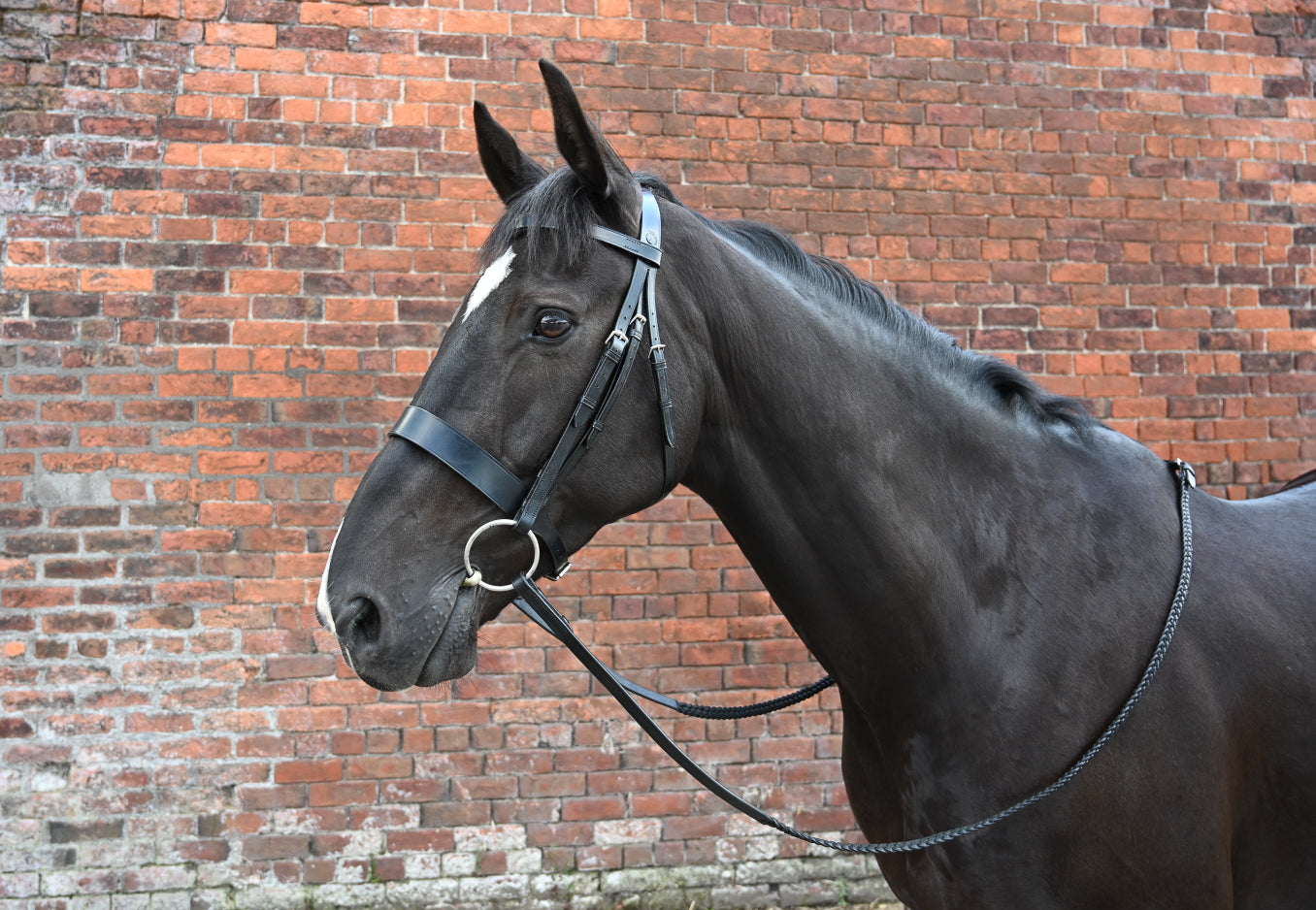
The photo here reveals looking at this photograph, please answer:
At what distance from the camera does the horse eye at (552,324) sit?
63.5 inches

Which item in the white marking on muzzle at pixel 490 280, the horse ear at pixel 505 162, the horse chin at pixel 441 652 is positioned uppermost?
the horse ear at pixel 505 162

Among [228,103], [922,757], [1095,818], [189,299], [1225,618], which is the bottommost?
[1095,818]

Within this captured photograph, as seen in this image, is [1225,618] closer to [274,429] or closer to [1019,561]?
[1019,561]

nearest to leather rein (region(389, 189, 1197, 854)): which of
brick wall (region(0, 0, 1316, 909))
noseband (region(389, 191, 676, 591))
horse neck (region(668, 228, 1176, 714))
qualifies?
noseband (region(389, 191, 676, 591))

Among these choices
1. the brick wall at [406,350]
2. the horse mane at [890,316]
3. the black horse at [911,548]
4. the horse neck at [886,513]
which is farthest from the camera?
the brick wall at [406,350]

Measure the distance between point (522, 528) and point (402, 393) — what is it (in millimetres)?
2251

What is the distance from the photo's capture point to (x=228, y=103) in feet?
11.7

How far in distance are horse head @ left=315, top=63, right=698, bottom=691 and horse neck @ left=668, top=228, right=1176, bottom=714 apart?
177 mm

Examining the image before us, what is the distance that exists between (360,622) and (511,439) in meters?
0.41

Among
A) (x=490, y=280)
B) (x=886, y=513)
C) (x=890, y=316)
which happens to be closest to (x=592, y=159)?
(x=490, y=280)

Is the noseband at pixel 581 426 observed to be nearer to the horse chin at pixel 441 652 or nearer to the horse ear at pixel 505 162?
the horse chin at pixel 441 652

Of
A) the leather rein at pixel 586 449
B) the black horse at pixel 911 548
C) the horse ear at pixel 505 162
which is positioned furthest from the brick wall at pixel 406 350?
the leather rein at pixel 586 449

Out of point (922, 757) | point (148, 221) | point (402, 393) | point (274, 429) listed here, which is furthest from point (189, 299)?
point (922, 757)

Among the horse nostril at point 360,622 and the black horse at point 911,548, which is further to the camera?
the black horse at point 911,548
